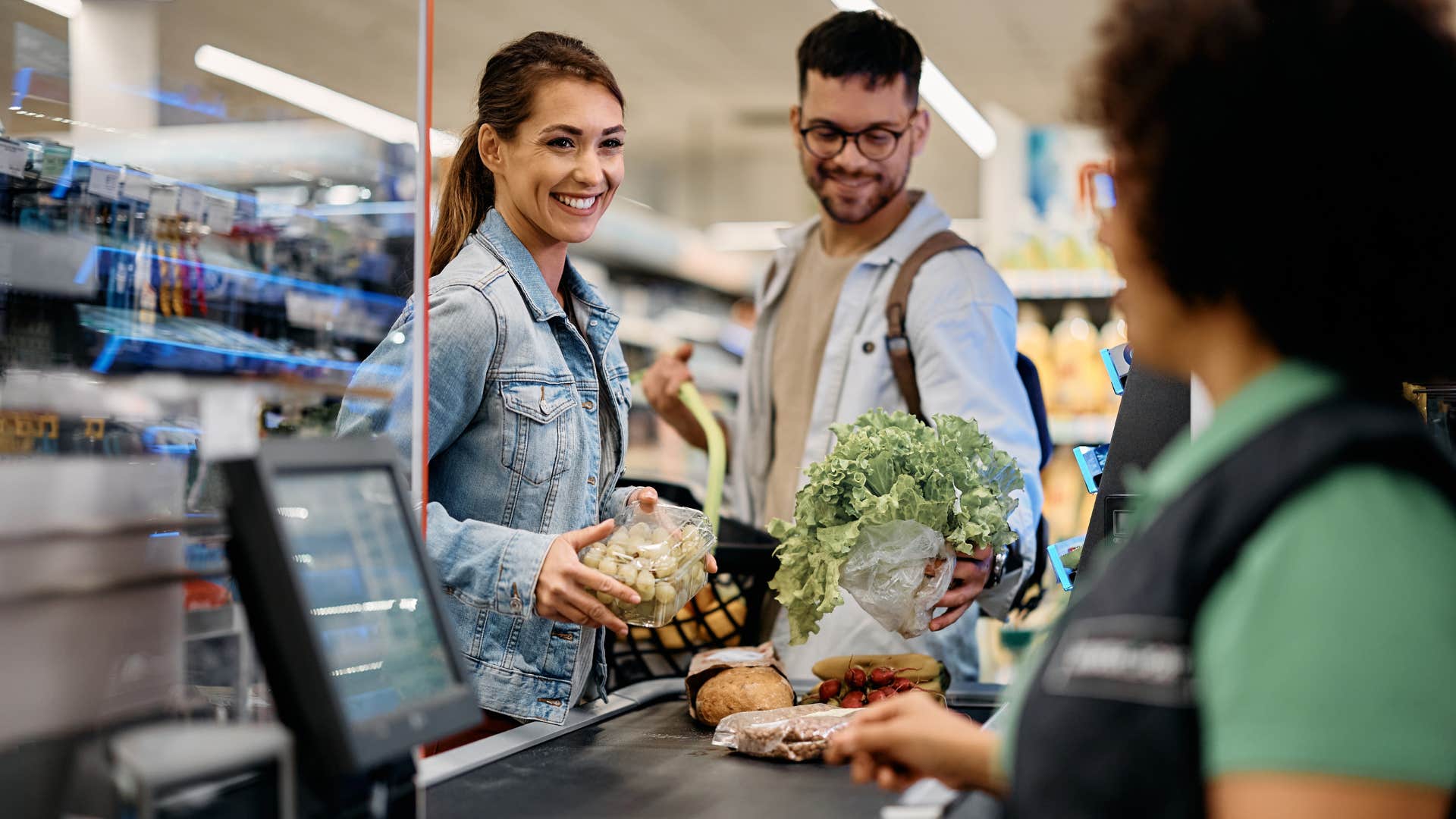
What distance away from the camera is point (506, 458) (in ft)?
6.11

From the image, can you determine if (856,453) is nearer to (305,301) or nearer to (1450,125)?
(305,301)

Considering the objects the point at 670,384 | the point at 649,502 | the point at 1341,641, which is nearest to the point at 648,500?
the point at 649,502

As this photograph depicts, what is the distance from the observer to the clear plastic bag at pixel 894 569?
75.7 inches

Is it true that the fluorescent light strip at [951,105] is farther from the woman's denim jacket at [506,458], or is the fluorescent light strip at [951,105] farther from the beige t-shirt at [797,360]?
the woman's denim jacket at [506,458]

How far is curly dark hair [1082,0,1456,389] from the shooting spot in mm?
749

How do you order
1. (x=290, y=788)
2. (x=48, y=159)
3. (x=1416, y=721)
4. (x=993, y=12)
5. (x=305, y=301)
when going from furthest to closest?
(x=993, y=12), (x=305, y=301), (x=48, y=159), (x=290, y=788), (x=1416, y=721)

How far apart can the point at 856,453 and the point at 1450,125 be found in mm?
1254

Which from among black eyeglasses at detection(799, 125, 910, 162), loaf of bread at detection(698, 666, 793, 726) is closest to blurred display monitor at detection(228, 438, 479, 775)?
loaf of bread at detection(698, 666, 793, 726)

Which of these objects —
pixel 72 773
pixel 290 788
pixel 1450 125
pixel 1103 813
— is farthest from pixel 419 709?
pixel 1450 125

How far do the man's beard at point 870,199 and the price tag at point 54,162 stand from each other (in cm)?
181

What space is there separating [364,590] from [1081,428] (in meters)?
4.58

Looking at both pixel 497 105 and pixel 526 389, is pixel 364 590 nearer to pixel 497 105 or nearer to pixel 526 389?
pixel 526 389

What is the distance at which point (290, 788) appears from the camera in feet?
3.39

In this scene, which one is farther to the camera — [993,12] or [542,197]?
[993,12]
